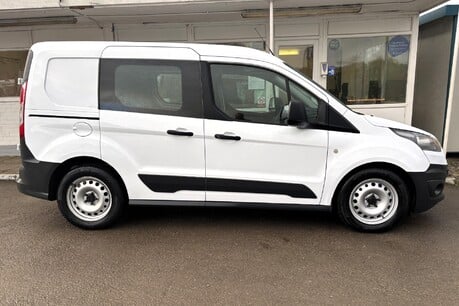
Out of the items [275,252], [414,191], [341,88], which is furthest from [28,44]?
[414,191]

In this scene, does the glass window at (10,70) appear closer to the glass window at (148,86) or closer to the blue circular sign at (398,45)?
the glass window at (148,86)

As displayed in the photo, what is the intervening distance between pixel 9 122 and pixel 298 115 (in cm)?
782

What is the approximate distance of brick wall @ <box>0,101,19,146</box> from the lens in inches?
351

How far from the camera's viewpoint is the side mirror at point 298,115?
385 cm

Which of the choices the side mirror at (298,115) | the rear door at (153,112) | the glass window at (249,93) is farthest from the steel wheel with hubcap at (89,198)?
the side mirror at (298,115)

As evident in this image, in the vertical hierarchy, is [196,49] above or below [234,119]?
above

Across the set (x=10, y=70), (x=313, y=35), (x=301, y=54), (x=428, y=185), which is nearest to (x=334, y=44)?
(x=313, y=35)

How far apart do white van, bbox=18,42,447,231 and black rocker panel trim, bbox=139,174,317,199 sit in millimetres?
11

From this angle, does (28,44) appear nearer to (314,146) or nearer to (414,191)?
(314,146)

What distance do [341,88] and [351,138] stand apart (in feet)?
15.1

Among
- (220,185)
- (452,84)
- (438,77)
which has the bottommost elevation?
(220,185)

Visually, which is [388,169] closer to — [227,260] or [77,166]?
[227,260]

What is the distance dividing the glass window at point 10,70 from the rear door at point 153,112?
594 centimetres

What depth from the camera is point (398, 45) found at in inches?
314
